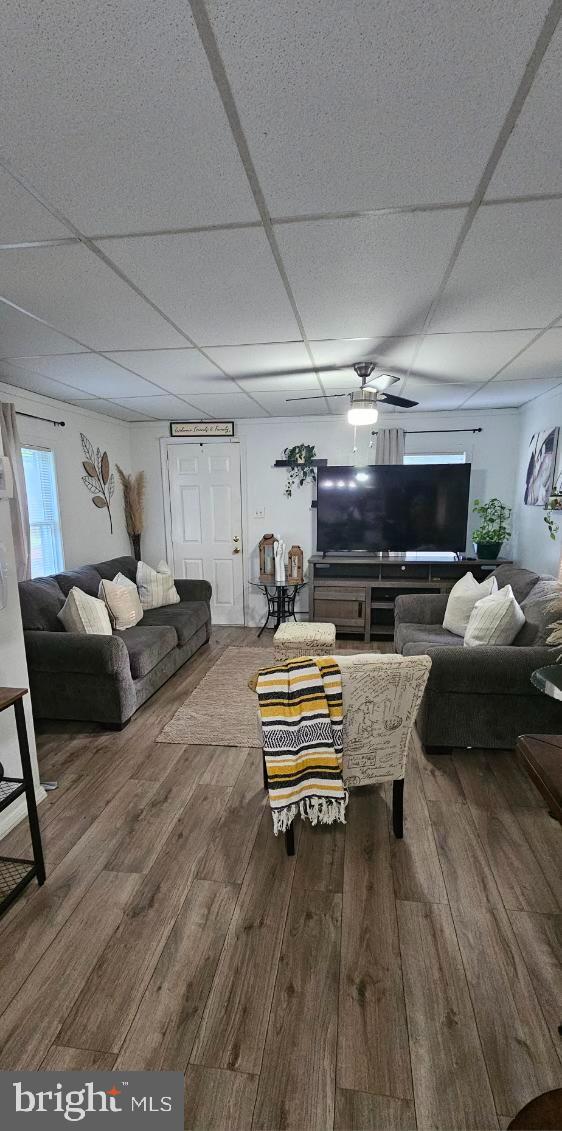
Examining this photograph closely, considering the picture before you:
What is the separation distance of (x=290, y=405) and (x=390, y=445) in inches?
47.0

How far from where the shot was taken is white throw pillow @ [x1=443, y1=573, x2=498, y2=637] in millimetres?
3635

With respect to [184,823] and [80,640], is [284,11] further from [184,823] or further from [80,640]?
[80,640]

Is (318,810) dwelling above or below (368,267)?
below

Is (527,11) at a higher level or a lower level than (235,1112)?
higher

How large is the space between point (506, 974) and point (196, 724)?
213 cm

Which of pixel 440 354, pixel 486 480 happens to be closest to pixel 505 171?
pixel 440 354

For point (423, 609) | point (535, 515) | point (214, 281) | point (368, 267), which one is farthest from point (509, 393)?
point (214, 281)

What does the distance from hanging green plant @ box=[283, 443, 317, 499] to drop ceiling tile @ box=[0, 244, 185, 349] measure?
2.64 m

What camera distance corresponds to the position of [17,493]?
348 cm

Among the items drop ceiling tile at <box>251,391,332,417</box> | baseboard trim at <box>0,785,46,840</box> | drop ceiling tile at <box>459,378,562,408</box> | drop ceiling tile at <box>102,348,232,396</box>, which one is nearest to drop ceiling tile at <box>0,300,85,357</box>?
drop ceiling tile at <box>102,348,232,396</box>

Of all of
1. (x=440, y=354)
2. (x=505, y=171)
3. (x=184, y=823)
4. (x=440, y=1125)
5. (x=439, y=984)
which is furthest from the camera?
(x=440, y=354)

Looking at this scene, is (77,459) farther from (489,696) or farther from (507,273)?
(489,696)

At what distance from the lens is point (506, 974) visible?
4.91ft

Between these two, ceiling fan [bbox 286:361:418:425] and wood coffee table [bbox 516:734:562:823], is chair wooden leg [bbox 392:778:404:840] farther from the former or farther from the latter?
ceiling fan [bbox 286:361:418:425]
